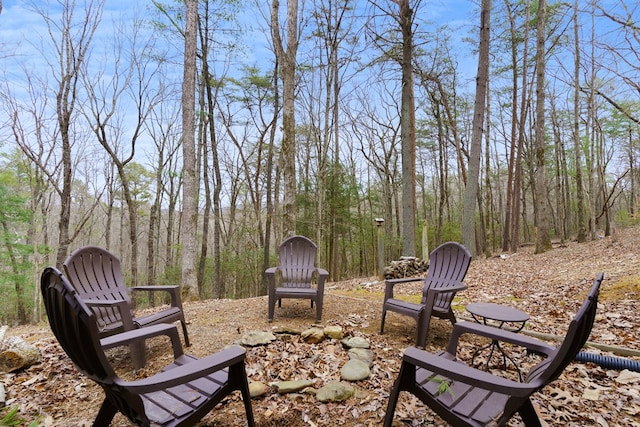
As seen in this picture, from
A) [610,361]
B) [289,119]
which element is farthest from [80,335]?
[289,119]

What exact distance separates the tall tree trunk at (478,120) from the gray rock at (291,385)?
6.65 meters

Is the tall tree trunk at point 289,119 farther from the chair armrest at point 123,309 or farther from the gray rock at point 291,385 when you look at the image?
the gray rock at point 291,385

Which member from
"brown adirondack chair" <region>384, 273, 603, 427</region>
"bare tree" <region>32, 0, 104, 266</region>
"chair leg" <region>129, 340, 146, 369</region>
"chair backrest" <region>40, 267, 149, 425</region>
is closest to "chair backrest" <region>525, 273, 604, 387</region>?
"brown adirondack chair" <region>384, 273, 603, 427</region>

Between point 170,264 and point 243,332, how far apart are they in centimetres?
1352

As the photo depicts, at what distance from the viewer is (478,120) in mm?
7477

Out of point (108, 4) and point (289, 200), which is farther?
point (108, 4)

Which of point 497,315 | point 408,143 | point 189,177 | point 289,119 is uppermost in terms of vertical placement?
point 289,119

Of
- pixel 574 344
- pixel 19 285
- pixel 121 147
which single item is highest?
pixel 121 147

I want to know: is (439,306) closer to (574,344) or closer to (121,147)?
(574,344)

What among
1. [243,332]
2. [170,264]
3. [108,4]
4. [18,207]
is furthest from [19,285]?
[243,332]

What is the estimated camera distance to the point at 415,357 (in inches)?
61.4

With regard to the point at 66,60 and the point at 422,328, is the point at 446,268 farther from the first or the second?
the point at 66,60

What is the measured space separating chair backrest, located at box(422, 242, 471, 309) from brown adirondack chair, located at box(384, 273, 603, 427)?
4.40 ft

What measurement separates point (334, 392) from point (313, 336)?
855 mm
